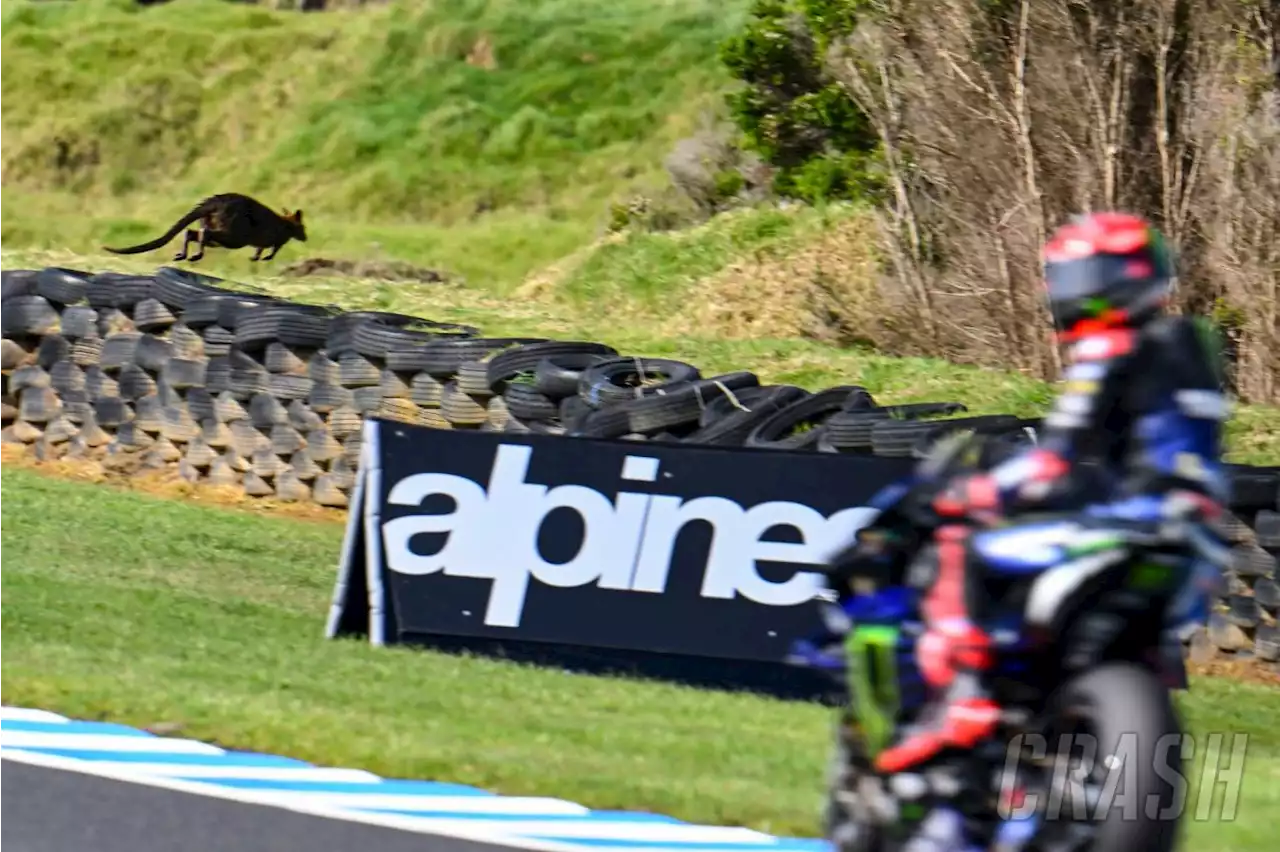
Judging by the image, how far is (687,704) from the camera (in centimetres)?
882

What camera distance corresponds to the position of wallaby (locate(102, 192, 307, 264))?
19828mm

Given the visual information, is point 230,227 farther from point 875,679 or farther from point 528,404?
point 875,679

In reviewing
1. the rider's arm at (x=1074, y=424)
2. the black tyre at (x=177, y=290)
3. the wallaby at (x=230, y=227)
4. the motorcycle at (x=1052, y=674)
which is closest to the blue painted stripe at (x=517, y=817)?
the motorcycle at (x=1052, y=674)

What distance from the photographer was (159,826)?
6.46 metres

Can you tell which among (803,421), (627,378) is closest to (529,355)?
(627,378)

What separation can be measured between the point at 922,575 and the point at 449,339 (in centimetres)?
904

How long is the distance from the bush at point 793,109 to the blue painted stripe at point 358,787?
714 inches

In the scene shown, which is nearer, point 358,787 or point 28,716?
point 358,787

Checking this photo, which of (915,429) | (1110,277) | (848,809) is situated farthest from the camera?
(915,429)

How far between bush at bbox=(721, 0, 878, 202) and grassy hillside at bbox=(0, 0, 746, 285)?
42.3ft

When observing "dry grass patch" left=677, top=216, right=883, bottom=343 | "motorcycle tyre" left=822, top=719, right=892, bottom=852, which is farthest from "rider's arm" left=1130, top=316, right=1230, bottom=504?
"dry grass patch" left=677, top=216, right=883, bottom=343

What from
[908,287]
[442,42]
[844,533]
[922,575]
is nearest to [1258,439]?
[844,533]

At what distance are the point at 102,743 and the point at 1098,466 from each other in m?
4.06

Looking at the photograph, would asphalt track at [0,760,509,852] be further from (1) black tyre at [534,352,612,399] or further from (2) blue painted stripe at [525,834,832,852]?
(1) black tyre at [534,352,612,399]
